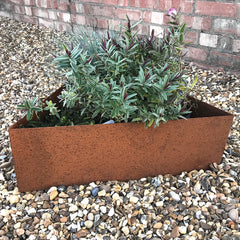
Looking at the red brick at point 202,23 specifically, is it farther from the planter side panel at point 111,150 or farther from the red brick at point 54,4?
the red brick at point 54,4

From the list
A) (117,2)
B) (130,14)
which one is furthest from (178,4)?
(117,2)

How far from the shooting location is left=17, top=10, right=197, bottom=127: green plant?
4.18 feet

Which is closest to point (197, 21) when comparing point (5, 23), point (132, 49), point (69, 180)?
point (132, 49)

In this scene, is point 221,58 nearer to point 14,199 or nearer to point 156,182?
point 156,182

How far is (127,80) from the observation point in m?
1.39

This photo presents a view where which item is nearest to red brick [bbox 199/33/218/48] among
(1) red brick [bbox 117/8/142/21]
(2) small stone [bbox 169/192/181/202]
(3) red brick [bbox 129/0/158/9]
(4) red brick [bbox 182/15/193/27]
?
(4) red brick [bbox 182/15/193/27]

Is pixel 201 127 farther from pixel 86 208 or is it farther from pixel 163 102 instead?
pixel 86 208

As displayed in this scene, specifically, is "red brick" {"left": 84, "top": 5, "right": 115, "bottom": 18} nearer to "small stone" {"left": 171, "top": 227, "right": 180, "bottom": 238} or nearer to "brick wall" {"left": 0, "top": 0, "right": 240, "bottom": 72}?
"brick wall" {"left": 0, "top": 0, "right": 240, "bottom": 72}

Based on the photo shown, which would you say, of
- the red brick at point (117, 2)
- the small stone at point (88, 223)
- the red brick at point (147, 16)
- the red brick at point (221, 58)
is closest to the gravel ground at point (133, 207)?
the small stone at point (88, 223)

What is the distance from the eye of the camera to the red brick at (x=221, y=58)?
2.47 meters

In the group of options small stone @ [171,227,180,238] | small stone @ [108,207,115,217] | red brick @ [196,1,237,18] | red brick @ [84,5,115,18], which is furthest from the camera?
red brick @ [84,5,115,18]

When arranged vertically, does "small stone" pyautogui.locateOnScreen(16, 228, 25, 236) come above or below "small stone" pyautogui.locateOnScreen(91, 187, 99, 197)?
below

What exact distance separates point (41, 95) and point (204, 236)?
5.88 ft

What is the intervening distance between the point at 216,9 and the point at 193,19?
0.72 feet
